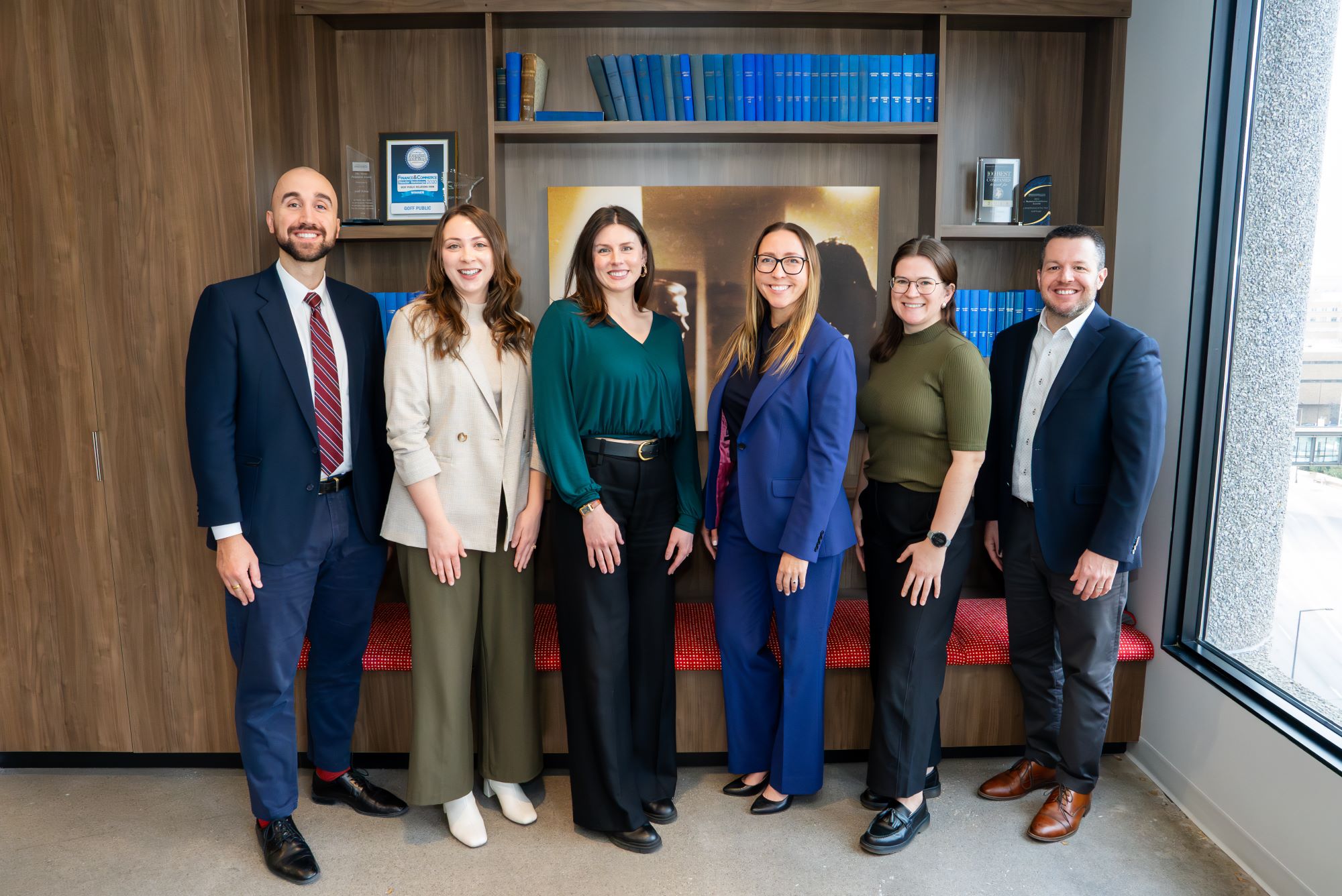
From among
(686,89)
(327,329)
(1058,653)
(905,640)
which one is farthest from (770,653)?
(686,89)

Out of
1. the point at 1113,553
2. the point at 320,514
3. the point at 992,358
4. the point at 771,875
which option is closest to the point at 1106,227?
the point at 992,358

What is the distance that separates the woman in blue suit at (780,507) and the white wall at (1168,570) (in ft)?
3.67

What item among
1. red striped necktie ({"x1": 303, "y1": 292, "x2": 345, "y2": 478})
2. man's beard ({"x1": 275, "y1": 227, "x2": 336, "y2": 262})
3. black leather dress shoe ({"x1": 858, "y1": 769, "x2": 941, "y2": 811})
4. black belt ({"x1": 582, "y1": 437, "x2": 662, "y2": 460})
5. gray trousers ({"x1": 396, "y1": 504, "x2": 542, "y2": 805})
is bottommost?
black leather dress shoe ({"x1": 858, "y1": 769, "x2": 941, "y2": 811})

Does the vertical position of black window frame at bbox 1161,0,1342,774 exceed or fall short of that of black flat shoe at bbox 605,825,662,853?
it exceeds it

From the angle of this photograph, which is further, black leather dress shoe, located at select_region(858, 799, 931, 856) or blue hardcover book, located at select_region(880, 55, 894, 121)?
blue hardcover book, located at select_region(880, 55, 894, 121)

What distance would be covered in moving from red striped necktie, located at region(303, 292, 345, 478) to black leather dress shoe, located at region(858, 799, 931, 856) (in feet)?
5.92

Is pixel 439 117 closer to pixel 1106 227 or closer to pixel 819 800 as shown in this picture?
pixel 1106 227

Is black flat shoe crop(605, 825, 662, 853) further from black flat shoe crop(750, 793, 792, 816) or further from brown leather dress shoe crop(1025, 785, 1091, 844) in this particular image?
brown leather dress shoe crop(1025, 785, 1091, 844)

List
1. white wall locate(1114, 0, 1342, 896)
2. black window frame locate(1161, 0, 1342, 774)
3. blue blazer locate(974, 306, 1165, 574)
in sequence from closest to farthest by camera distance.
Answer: white wall locate(1114, 0, 1342, 896) → blue blazer locate(974, 306, 1165, 574) → black window frame locate(1161, 0, 1342, 774)

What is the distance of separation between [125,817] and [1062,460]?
9.72ft

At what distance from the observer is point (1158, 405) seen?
2.19 m

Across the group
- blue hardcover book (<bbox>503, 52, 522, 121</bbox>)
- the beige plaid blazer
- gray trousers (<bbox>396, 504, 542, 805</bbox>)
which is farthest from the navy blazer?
blue hardcover book (<bbox>503, 52, 522, 121</bbox>)

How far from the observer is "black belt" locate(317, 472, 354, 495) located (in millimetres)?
2291

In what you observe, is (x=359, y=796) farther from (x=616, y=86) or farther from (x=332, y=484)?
(x=616, y=86)
